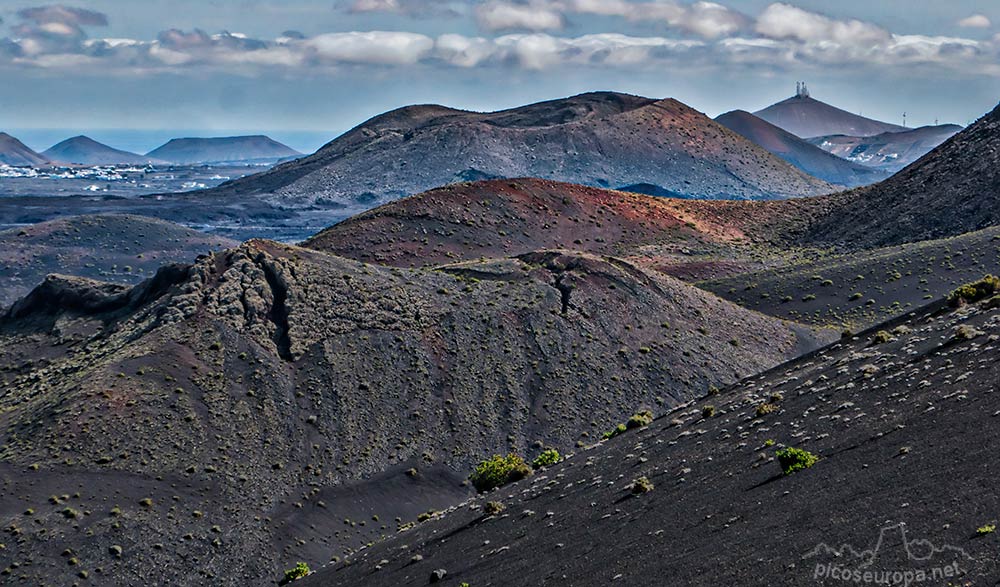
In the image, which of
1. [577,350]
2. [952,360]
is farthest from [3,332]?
[952,360]

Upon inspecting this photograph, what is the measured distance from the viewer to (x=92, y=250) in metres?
179

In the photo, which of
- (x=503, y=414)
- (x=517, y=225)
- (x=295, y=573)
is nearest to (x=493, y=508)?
(x=295, y=573)

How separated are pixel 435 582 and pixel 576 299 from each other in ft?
147

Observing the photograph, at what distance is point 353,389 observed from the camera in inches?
2520

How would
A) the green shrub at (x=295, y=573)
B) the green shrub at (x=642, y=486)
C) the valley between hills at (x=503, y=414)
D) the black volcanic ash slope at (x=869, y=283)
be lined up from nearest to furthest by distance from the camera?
the valley between hills at (x=503, y=414)
the green shrub at (x=642, y=486)
the green shrub at (x=295, y=573)
the black volcanic ash slope at (x=869, y=283)

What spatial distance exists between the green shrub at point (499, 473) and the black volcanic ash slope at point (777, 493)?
4.79 meters

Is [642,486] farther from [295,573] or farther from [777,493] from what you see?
[295,573]

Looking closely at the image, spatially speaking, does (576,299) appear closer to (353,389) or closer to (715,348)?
(715,348)

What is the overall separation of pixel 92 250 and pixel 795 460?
162 metres

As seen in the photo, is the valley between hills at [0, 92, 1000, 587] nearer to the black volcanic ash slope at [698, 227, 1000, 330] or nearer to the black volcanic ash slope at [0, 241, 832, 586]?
the black volcanic ash slope at [0, 241, 832, 586]

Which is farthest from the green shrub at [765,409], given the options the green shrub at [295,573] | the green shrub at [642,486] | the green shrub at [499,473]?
the green shrub at [295,573]

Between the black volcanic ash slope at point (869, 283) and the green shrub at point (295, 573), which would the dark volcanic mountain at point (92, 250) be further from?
the green shrub at point (295, 573)

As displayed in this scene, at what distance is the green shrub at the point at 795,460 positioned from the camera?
101ft

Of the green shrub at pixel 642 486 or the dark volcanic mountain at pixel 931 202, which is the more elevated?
the dark volcanic mountain at pixel 931 202
